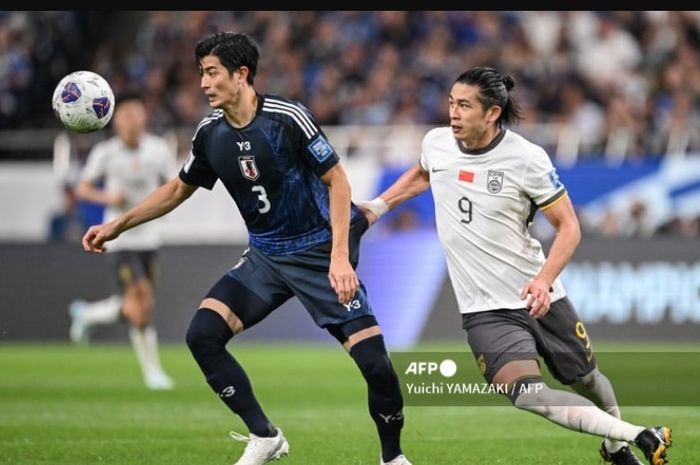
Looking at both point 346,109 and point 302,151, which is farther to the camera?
point 346,109

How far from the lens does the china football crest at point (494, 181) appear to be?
281 inches

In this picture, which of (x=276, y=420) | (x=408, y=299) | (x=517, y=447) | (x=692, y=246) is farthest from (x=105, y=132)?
(x=517, y=447)

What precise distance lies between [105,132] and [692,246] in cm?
930

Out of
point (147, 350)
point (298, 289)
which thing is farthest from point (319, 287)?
point (147, 350)

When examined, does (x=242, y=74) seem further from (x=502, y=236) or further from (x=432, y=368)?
(x=432, y=368)

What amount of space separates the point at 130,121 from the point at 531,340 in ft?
25.7

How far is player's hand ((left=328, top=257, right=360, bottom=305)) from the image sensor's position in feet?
Answer: 22.9

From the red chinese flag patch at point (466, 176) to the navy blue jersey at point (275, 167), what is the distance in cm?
69

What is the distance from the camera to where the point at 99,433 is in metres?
9.65

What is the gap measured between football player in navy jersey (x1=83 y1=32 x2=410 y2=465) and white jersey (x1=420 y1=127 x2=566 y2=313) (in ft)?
1.90

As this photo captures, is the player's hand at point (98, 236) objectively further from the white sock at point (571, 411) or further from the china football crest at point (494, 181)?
the white sock at point (571, 411)

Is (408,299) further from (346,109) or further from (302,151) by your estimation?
(302,151)

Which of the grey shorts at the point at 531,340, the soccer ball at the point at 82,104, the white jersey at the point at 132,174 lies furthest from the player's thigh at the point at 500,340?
the white jersey at the point at 132,174
